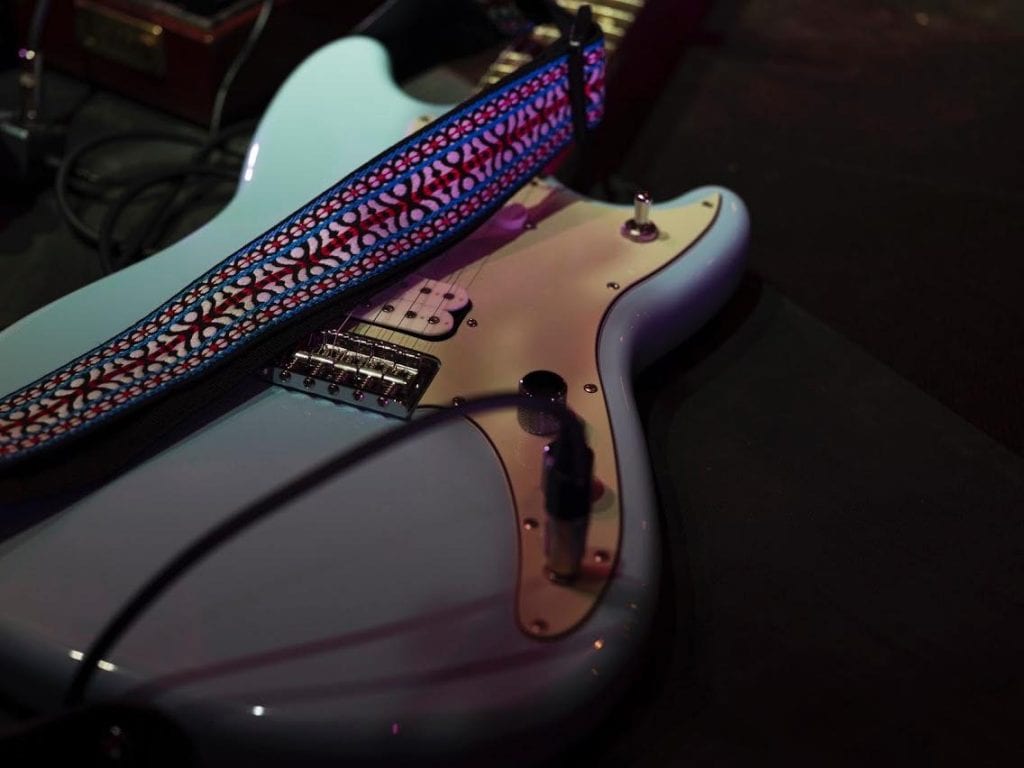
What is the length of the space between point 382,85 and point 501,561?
0.65 meters

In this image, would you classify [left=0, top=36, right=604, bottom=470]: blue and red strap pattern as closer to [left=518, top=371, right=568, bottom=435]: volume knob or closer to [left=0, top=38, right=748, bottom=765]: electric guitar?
[left=0, top=38, right=748, bottom=765]: electric guitar

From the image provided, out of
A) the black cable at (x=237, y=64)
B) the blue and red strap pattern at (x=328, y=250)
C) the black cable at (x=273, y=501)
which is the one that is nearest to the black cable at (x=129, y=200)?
the black cable at (x=237, y=64)

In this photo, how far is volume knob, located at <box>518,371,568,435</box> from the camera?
747 mm

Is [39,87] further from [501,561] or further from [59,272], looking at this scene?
[501,561]

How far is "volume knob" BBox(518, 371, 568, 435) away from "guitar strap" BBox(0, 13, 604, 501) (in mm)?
180

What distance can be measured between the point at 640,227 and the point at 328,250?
0.31 meters

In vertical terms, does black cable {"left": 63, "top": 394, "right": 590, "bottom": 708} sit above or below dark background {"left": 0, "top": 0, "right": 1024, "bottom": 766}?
above

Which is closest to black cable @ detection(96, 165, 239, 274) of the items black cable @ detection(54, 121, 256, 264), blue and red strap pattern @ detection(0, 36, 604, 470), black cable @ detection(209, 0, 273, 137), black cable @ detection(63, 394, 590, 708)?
black cable @ detection(54, 121, 256, 264)

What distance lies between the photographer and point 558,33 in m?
1.27

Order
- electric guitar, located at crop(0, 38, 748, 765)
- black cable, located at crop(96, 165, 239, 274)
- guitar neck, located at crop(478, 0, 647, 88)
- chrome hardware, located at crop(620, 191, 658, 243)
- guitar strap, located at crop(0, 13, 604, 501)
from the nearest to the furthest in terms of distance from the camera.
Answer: electric guitar, located at crop(0, 38, 748, 765) < guitar strap, located at crop(0, 13, 604, 501) < chrome hardware, located at crop(620, 191, 658, 243) < black cable, located at crop(96, 165, 239, 274) < guitar neck, located at crop(478, 0, 647, 88)

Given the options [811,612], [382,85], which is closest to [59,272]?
[382,85]

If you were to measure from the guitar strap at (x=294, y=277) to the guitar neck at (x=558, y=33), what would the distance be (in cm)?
20

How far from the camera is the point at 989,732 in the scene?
0.72m

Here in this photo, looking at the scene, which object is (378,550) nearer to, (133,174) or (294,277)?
(294,277)
